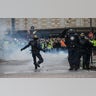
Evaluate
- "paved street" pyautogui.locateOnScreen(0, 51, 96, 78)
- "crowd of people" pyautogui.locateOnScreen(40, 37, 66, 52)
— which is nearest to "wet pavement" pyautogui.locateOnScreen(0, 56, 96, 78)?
"paved street" pyautogui.locateOnScreen(0, 51, 96, 78)

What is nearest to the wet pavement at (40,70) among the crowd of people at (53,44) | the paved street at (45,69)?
the paved street at (45,69)

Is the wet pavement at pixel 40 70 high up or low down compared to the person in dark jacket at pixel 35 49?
down

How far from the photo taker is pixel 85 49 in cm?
266

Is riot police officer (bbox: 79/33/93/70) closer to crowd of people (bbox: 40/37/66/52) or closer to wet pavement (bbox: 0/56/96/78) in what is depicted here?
wet pavement (bbox: 0/56/96/78)

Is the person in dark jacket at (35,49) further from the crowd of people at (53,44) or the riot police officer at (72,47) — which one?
the riot police officer at (72,47)

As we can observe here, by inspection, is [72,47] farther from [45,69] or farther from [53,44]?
[45,69]

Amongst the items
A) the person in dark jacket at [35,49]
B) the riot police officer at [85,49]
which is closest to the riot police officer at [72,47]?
the riot police officer at [85,49]

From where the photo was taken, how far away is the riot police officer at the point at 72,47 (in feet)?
8.72

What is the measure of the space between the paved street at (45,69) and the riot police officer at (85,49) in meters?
0.10

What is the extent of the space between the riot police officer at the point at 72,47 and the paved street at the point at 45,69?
6cm

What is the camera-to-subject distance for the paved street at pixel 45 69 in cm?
265

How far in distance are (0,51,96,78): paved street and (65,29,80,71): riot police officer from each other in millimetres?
59

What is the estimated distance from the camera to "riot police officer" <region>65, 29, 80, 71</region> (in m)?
2.66

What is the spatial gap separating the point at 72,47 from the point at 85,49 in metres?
0.16
